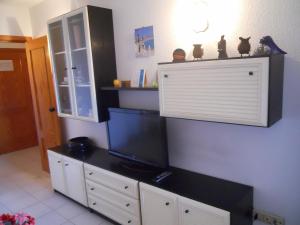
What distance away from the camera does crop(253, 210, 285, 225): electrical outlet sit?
172cm

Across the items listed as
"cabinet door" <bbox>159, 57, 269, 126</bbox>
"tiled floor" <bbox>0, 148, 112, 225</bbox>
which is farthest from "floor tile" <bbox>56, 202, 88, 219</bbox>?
"cabinet door" <bbox>159, 57, 269, 126</bbox>

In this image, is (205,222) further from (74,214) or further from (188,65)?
(74,214)

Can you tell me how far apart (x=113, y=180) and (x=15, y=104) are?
149 inches

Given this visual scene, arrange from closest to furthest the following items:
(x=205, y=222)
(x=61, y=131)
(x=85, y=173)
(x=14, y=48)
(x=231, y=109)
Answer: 1. (x=231, y=109)
2. (x=205, y=222)
3. (x=85, y=173)
4. (x=61, y=131)
5. (x=14, y=48)

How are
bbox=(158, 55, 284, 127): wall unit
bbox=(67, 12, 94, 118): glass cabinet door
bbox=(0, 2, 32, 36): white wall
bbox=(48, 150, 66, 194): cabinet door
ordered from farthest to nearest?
1. bbox=(0, 2, 32, 36): white wall
2. bbox=(48, 150, 66, 194): cabinet door
3. bbox=(67, 12, 94, 118): glass cabinet door
4. bbox=(158, 55, 284, 127): wall unit

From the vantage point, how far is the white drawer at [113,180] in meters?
2.08

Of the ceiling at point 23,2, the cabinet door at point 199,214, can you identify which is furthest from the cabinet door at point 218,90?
the ceiling at point 23,2

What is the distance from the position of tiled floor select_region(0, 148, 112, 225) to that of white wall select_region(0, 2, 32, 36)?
6.83ft

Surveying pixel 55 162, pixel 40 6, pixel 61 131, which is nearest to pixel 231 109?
pixel 55 162

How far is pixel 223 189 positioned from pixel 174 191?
36 centimetres

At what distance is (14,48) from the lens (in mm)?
4891

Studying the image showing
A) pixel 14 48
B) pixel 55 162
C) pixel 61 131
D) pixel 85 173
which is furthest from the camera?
pixel 14 48

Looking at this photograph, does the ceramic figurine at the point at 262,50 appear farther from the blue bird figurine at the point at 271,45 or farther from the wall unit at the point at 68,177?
the wall unit at the point at 68,177

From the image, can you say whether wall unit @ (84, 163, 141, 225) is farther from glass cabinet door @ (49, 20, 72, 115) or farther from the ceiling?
the ceiling
